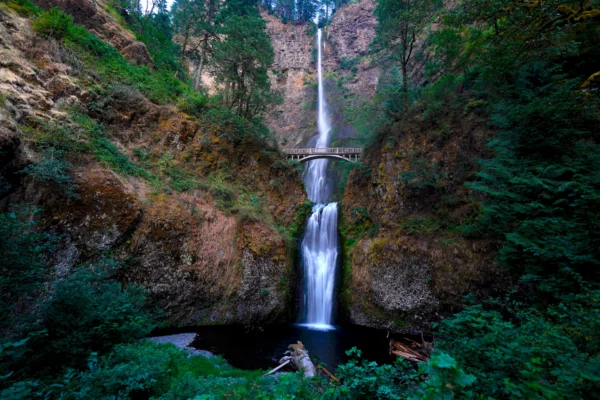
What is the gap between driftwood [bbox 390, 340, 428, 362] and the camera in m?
8.13

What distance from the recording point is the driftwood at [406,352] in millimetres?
8132

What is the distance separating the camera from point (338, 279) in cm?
1347

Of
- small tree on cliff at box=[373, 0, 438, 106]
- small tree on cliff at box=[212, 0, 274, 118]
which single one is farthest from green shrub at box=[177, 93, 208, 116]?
small tree on cliff at box=[373, 0, 438, 106]

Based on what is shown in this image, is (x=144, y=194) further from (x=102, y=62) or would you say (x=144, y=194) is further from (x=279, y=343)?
(x=279, y=343)

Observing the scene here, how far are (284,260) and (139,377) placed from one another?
9.05 m

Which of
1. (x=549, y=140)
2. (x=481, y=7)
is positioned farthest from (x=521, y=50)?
(x=549, y=140)

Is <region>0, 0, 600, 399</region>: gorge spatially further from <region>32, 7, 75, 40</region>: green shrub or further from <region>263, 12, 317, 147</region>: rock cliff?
<region>263, 12, 317, 147</region>: rock cliff

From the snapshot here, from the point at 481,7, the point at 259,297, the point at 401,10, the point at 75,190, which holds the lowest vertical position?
the point at 259,297

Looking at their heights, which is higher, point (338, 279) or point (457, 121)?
point (457, 121)

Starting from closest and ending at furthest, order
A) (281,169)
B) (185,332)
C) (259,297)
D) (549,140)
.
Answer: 1. (549,140)
2. (185,332)
3. (259,297)
4. (281,169)

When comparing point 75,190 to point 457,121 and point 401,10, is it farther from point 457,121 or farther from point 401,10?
point 401,10

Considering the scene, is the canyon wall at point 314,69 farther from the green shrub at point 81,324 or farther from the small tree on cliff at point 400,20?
the green shrub at point 81,324

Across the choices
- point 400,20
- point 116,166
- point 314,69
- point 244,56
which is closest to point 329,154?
point 244,56

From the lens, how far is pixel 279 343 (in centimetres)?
960
